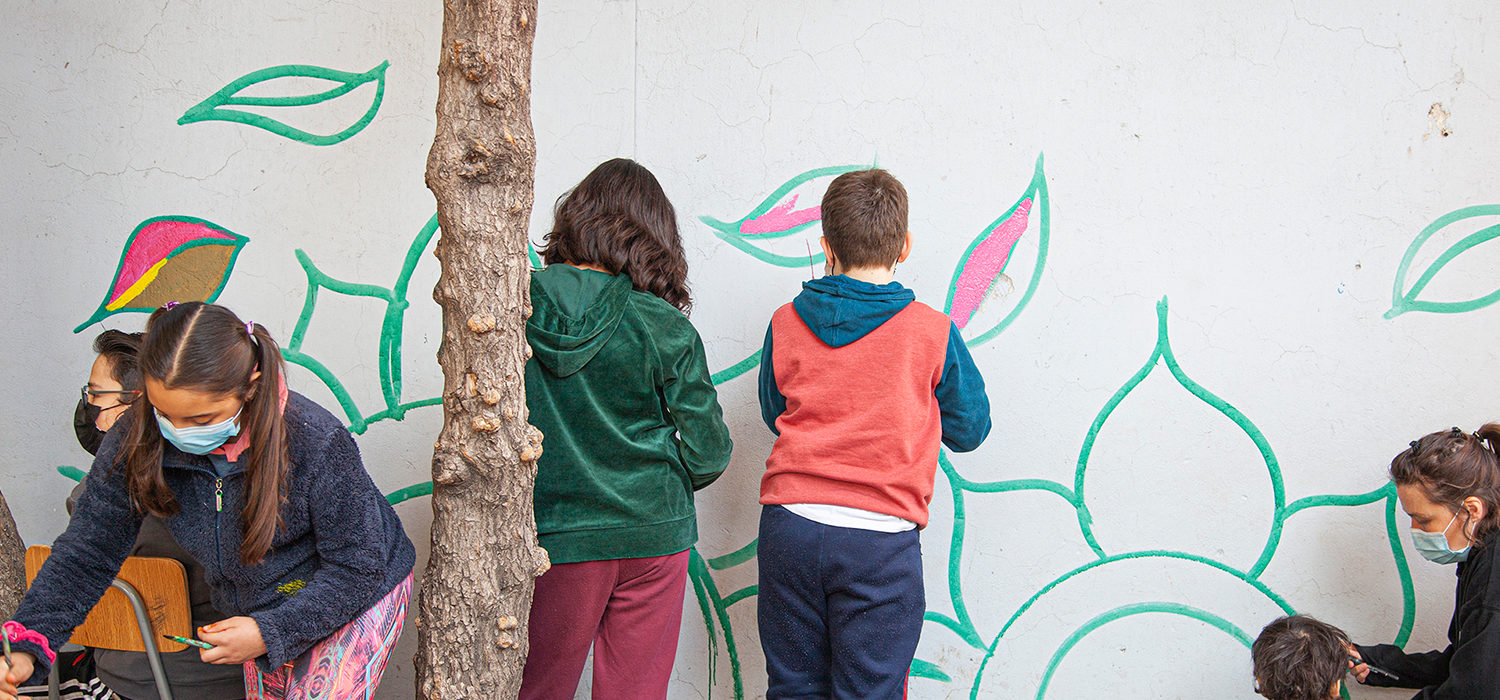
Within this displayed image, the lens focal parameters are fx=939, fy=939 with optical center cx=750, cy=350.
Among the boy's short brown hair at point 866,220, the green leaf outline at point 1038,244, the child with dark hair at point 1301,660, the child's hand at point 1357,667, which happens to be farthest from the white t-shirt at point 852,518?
the child's hand at point 1357,667

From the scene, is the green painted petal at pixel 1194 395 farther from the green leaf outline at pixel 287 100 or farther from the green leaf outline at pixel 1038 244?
the green leaf outline at pixel 287 100

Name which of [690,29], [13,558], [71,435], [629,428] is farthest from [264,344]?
[71,435]

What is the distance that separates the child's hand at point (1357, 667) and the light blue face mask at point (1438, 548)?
27 centimetres

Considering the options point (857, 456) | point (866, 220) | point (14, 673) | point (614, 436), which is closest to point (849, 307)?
point (866, 220)

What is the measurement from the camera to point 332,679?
1.73 meters

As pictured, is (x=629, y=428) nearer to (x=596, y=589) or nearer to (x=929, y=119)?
(x=596, y=589)

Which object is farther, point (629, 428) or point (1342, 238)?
point (1342, 238)

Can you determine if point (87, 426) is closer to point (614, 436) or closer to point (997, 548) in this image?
point (614, 436)

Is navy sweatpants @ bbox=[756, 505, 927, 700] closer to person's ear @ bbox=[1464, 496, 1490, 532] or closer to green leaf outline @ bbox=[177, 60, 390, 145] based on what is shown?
person's ear @ bbox=[1464, 496, 1490, 532]

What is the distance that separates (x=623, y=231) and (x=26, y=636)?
50.8 inches

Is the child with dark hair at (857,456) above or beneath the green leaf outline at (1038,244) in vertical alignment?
beneath

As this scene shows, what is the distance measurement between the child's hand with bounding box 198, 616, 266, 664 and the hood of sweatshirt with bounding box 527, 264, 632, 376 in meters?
0.70

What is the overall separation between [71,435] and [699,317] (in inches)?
76.0

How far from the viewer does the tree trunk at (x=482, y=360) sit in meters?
1.75
